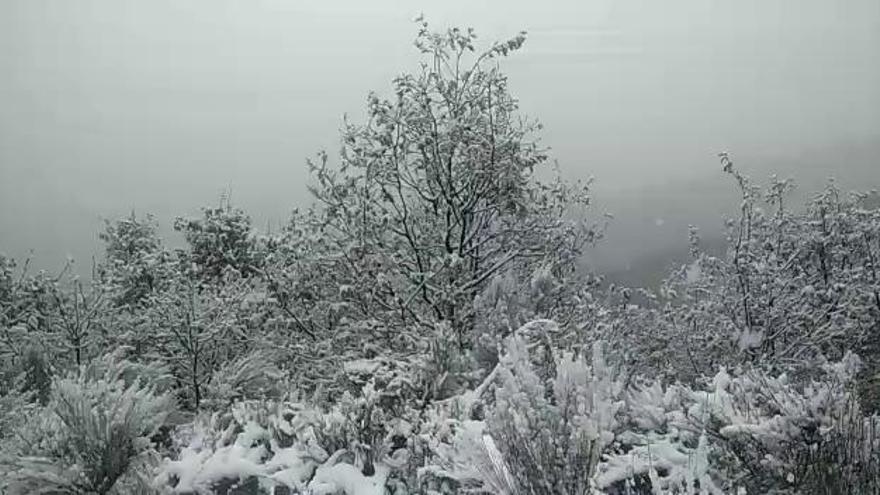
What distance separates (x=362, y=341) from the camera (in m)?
10.6

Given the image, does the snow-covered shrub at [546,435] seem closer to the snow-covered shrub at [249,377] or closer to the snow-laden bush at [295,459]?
A: the snow-laden bush at [295,459]

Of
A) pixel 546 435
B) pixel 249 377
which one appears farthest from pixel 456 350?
pixel 249 377

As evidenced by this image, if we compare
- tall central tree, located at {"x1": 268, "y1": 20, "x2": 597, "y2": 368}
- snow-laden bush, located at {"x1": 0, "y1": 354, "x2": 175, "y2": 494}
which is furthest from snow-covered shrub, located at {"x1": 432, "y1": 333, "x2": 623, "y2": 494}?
tall central tree, located at {"x1": 268, "y1": 20, "x2": 597, "y2": 368}

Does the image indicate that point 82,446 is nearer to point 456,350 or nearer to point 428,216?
point 456,350

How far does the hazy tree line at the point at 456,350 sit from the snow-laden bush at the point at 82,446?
0.02 metres

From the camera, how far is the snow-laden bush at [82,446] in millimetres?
5004

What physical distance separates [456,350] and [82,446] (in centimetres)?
357

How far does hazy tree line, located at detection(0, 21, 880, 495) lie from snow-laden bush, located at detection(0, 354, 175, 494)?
21 mm

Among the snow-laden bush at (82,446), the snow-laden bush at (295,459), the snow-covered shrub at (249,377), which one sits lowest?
the snow-covered shrub at (249,377)

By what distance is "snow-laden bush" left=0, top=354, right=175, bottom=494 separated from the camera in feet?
16.4

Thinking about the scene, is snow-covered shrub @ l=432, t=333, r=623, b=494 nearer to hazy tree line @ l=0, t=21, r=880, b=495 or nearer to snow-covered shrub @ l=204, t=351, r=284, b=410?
hazy tree line @ l=0, t=21, r=880, b=495

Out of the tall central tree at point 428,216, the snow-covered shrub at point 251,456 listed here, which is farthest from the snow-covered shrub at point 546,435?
the tall central tree at point 428,216

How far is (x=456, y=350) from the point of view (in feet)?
23.8

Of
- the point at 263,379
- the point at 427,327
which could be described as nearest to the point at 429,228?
the point at 427,327
